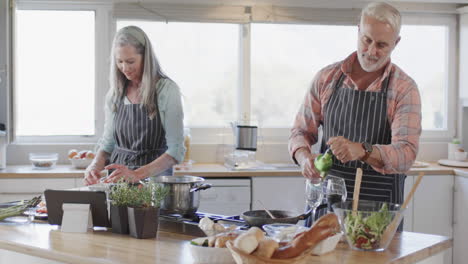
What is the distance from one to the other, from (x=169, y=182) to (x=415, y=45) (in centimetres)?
335

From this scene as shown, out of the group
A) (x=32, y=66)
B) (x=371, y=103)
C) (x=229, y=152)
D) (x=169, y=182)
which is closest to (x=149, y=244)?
(x=169, y=182)

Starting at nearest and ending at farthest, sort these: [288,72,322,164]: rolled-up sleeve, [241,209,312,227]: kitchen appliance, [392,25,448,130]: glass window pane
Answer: [241,209,312,227]: kitchen appliance → [288,72,322,164]: rolled-up sleeve → [392,25,448,130]: glass window pane

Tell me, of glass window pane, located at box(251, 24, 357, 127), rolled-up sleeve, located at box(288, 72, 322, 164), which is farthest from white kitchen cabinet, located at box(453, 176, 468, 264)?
rolled-up sleeve, located at box(288, 72, 322, 164)

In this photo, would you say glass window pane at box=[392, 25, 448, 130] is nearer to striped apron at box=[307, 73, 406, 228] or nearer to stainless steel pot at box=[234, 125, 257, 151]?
stainless steel pot at box=[234, 125, 257, 151]

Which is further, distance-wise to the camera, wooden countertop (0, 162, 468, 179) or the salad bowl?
wooden countertop (0, 162, 468, 179)

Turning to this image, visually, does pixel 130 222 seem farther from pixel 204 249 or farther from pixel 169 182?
pixel 204 249

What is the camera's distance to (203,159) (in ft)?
15.6

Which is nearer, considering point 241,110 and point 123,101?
point 123,101

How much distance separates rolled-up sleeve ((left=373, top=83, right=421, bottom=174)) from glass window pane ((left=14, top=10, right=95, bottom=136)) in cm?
284

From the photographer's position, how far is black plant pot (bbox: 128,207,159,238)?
2107mm

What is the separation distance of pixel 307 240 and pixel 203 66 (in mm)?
3265

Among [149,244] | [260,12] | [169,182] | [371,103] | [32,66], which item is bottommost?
[149,244]

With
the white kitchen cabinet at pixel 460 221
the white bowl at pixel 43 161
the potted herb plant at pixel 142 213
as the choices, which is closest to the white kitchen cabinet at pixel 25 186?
the white bowl at pixel 43 161

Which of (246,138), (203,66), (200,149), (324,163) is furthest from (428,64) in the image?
(324,163)
